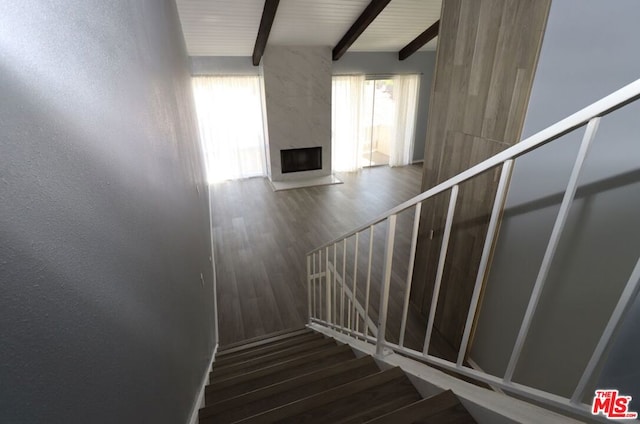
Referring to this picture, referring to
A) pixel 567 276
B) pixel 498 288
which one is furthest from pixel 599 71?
pixel 498 288

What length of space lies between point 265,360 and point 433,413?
1471mm

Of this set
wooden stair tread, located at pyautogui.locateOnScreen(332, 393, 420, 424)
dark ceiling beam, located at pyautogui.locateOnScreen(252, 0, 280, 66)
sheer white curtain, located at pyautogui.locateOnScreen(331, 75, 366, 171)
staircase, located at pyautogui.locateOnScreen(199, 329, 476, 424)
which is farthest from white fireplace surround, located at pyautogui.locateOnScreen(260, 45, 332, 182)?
wooden stair tread, located at pyautogui.locateOnScreen(332, 393, 420, 424)

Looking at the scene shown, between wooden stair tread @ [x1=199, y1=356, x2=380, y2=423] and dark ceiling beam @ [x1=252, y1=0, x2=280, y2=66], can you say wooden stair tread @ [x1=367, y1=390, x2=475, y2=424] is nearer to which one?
wooden stair tread @ [x1=199, y1=356, x2=380, y2=423]

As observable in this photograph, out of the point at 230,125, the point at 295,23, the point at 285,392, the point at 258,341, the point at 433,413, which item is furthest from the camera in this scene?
the point at 230,125

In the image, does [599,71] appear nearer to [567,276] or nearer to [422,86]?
[567,276]

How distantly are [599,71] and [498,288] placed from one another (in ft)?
4.76

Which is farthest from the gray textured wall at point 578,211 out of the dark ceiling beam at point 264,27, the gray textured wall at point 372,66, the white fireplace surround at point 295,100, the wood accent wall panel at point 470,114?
the white fireplace surround at point 295,100

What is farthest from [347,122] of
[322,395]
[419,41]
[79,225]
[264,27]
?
[79,225]

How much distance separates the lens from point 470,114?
7.54 ft

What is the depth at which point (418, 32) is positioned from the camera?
633 cm

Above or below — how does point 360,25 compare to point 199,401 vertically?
above

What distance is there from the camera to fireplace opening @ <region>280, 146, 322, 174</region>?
7018mm

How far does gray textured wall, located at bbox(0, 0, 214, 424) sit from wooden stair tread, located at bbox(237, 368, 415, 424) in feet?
1.38

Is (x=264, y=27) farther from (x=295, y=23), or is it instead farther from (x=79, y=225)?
(x=79, y=225)
